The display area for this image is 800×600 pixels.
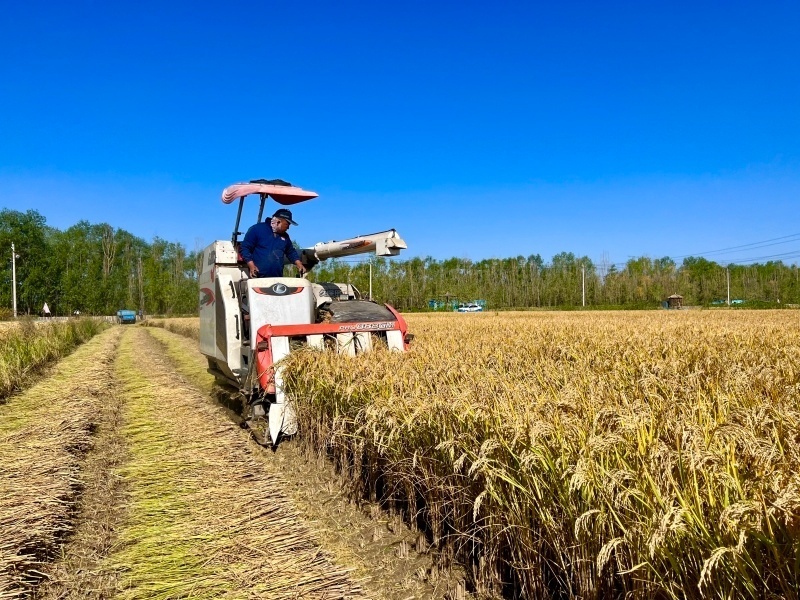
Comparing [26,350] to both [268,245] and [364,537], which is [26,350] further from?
[364,537]

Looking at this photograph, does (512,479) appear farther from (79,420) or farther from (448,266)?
(448,266)

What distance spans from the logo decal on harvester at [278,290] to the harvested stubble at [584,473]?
1658 mm

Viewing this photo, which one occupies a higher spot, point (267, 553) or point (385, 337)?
point (385, 337)

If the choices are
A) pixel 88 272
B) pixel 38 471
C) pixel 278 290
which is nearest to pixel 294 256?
pixel 278 290

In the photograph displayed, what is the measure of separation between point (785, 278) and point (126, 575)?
3743 inches

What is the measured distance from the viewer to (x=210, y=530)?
12.1 ft

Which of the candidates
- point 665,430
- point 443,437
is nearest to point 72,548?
point 443,437

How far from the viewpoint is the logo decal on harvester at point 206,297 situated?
24.1 ft

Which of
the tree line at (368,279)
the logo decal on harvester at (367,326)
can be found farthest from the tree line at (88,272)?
the logo decal on harvester at (367,326)

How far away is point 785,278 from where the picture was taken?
7856cm

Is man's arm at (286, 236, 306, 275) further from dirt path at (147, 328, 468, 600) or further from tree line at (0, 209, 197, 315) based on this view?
tree line at (0, 209, 197, 315)

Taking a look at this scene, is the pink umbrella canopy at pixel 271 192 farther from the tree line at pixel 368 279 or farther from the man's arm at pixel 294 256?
the tree line at pixel 368 279

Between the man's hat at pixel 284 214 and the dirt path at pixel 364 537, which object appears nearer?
the dirt path at pixel 364 537

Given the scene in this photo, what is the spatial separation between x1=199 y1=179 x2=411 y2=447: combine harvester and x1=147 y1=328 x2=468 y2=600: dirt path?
2.89 ft
